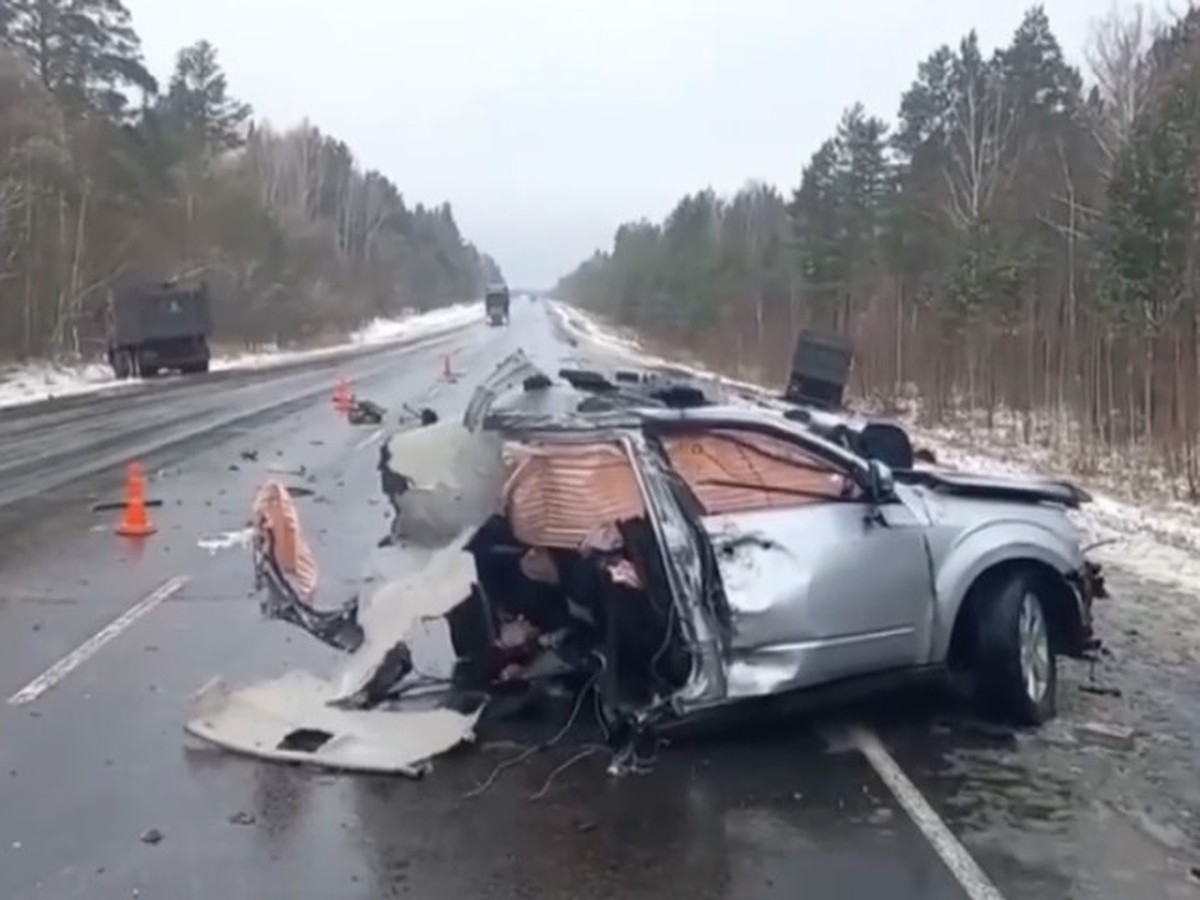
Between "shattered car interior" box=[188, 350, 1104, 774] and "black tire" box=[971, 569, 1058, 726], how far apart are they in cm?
1

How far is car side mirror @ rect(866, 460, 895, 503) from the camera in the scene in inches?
296

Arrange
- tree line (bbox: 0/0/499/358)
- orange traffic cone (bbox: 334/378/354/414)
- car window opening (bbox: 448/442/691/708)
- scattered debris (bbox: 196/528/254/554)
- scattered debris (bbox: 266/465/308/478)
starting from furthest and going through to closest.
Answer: tree line (bbox: 0/0/499/358)
orange traffic cone (bbox: 334/378/354/414)
scattered debris (bbox: 266/465/308/478)
scattered debris (bbox: 196/528/254/554)
car window opening (bbox: 448/442/691/708)

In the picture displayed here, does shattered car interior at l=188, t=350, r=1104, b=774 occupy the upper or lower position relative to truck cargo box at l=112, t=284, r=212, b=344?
lower

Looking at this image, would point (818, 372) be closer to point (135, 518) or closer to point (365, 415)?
point (365, 415)

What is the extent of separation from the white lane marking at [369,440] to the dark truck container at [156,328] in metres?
21.7

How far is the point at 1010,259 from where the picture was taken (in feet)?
113

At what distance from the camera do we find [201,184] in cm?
6775

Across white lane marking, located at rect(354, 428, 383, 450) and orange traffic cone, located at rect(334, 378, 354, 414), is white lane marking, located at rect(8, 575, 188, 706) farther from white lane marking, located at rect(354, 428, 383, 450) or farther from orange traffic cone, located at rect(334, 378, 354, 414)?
orange traffic cone, located at rect(334, 378, 354, 414)

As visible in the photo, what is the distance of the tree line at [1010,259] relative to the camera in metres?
25.3

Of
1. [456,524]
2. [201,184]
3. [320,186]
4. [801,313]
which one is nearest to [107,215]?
[201,184]

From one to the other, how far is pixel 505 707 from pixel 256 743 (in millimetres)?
1255

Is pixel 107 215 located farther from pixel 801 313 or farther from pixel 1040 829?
pixel 1040 829

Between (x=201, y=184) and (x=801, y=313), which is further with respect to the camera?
(x=201, y=184)

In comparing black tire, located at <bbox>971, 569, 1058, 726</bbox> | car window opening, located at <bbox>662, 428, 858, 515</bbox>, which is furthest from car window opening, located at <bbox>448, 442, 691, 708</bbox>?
black tire, located at <bbox>971, 569, 1058, 726</bbox>
